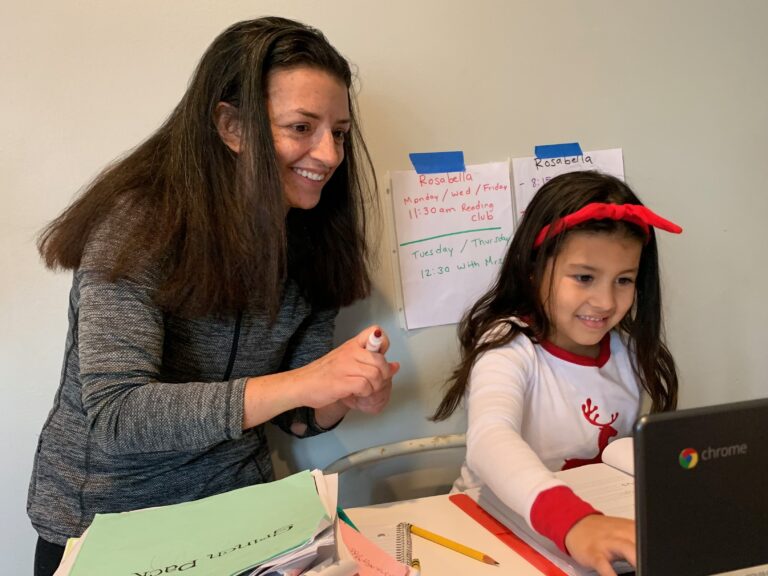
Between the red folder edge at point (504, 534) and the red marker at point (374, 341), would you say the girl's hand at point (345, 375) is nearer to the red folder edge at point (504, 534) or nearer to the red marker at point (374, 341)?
the red marker at point (374, 341)

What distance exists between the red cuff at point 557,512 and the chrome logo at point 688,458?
0.73 feet

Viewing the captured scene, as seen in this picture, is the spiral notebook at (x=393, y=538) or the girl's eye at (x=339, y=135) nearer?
the spiral notebook at (x=393, y=538)

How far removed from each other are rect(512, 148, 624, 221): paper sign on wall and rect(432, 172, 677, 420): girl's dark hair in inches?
5.5

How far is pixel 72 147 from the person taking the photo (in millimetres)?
1071

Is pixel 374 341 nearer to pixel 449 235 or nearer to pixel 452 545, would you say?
pixel 452 545

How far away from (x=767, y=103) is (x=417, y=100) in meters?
0.85

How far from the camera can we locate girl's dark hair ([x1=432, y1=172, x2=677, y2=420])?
1.05 metres

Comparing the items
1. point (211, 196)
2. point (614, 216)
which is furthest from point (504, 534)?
point (211, 196)

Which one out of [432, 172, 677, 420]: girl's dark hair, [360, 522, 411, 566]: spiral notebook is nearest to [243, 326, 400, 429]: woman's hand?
[360, 522, 411, 566]: spiral notebook

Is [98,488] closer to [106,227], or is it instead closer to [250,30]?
[106,227]

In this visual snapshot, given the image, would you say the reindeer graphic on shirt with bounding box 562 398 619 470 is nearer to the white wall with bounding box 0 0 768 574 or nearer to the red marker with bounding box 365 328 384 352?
the white wall with bounding box 0 0 768 574

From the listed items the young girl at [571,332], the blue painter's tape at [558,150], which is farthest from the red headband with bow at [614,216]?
the blue painter's tape at [558,150]

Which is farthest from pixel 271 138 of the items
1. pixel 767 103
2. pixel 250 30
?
pixel 767 103

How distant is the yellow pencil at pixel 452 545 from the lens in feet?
2.56
